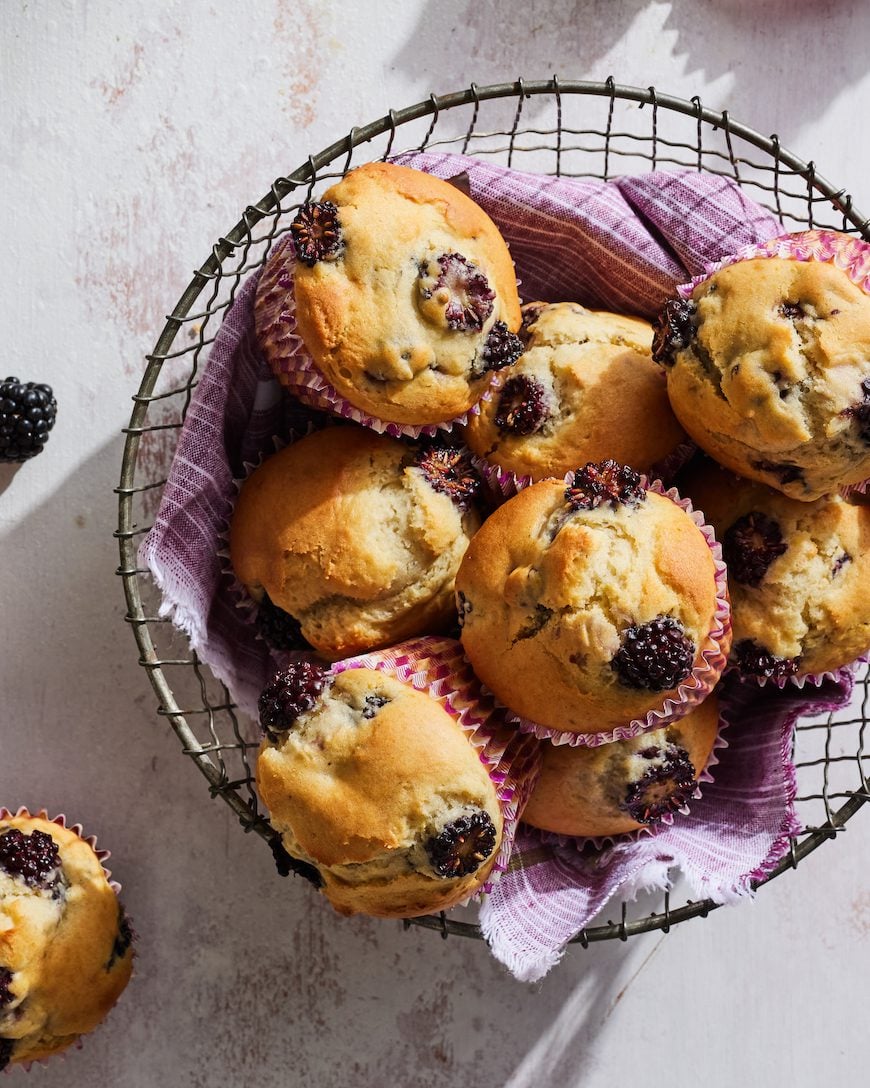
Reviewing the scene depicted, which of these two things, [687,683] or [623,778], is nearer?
[687,683]

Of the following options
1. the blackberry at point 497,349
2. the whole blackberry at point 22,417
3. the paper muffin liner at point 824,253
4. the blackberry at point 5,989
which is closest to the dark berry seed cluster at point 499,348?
the blackberry at point 497,349

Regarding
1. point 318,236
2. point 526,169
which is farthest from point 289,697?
point 526,169

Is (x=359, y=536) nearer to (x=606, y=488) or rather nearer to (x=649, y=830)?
(x=606, y=488)

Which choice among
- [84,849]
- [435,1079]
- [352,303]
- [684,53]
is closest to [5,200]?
[352,303]

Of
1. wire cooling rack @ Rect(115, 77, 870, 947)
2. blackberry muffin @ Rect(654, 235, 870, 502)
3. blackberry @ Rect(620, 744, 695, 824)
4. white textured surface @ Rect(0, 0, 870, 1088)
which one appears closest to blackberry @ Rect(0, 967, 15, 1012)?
white textured surface @ Rect(0, 0, 870, 1088)

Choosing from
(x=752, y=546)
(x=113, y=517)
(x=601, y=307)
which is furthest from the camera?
(x=113, y=517)

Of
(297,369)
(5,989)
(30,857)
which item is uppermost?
(297,369)

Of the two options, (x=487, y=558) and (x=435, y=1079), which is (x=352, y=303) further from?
(x=435, y=1079)
